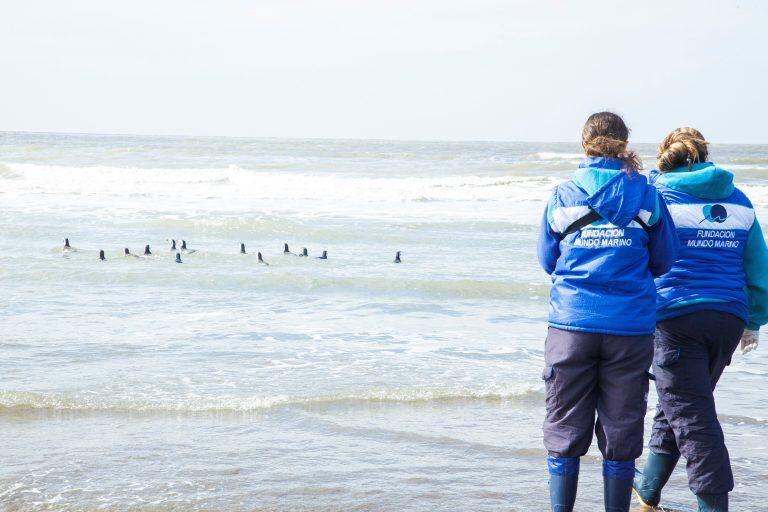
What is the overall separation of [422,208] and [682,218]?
68.4ft

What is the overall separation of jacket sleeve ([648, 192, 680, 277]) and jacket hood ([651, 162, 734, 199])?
313 millimetres

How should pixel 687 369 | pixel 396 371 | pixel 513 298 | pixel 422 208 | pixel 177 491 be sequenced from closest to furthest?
pixel 687 369 < pixel 177 491 < pixel 396 371 < pixel 513 298 < pixel 422 208

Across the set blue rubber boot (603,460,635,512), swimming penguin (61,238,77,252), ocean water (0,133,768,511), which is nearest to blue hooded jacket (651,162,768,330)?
blue rubber boot (603,460,635,512)

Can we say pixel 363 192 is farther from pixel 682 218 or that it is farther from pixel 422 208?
pixel 682 218

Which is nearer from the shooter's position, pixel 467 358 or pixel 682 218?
pixel 682 218

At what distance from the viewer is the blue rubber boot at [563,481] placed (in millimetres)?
3539

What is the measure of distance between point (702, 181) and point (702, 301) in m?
0.49

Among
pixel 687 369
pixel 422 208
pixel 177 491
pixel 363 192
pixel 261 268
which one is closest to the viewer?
pixel 687 369

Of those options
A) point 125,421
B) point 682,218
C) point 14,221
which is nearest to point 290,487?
point 125,421

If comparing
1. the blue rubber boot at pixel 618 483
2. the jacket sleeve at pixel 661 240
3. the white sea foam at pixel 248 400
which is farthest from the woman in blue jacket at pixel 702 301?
the white sea foam at pixel 248 400

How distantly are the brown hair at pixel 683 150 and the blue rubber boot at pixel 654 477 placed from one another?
132 centimetres

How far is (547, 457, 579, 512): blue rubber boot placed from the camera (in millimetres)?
3539

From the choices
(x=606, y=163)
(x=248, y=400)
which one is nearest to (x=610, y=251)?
(x=606, y=163)

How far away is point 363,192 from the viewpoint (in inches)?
1186
